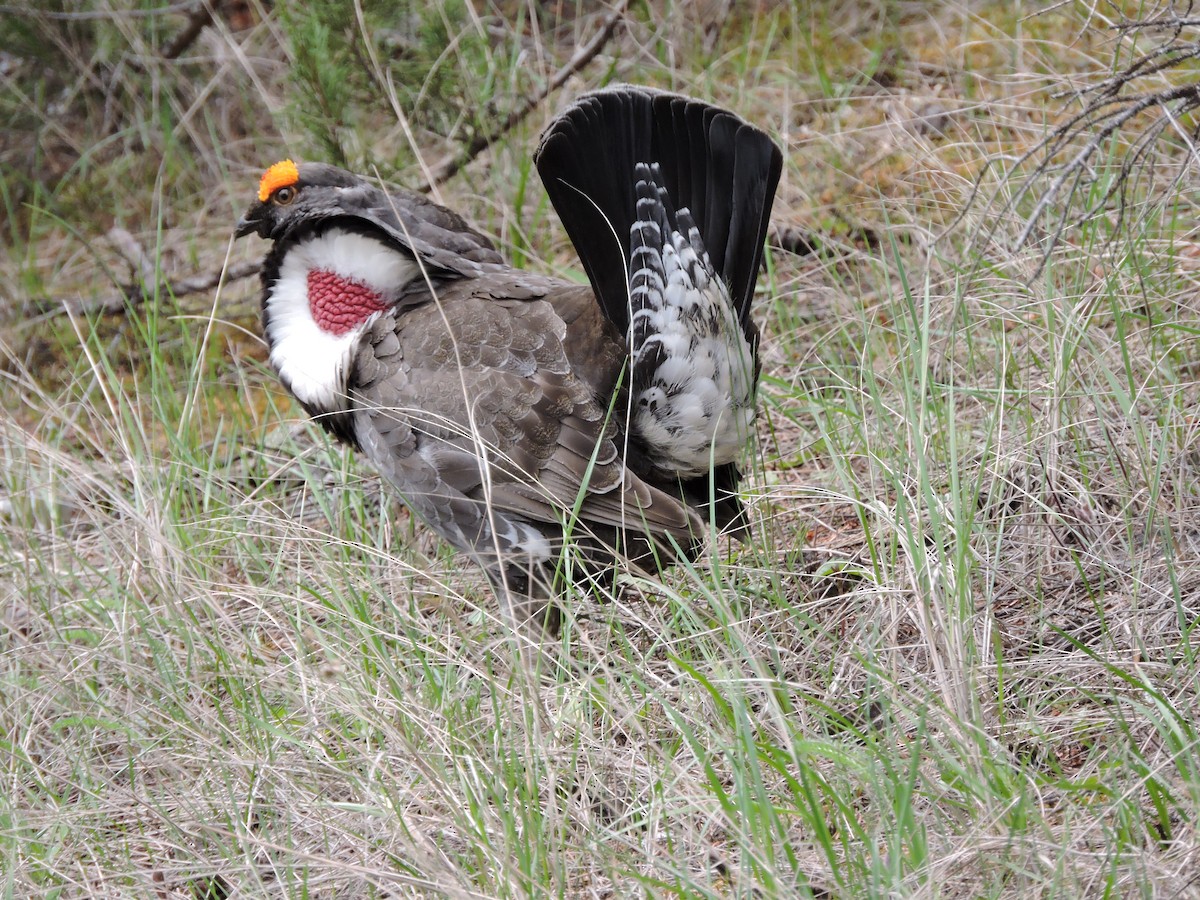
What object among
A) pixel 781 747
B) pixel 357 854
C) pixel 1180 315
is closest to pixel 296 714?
pixel 357 854

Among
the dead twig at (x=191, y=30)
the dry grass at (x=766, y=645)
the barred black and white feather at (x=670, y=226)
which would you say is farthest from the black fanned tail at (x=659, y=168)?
the dead twig at (x=191, y=30)

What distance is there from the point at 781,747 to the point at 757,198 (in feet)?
4.36

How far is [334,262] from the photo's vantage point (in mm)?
3227

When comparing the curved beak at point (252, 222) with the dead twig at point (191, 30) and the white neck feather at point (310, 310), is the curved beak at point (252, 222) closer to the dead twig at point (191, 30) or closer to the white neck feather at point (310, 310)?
the white neck feather at point (310, 310)

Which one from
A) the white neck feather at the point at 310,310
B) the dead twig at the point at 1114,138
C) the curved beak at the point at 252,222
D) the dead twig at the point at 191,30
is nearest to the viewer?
the dead twig at the point at 1114,138

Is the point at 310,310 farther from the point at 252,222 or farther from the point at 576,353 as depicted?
the point at 576,353

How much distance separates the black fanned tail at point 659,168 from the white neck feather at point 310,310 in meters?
0.67

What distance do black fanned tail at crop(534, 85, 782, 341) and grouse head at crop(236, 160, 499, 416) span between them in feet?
1.90

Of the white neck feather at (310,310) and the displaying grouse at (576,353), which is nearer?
the displaying grouse at (576,353)

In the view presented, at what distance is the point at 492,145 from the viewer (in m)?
5.07

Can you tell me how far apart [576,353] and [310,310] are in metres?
0.88

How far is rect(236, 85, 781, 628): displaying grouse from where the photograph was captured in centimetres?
272

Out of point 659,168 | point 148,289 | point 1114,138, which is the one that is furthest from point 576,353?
point 148,289

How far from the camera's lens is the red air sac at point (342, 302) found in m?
3.22
